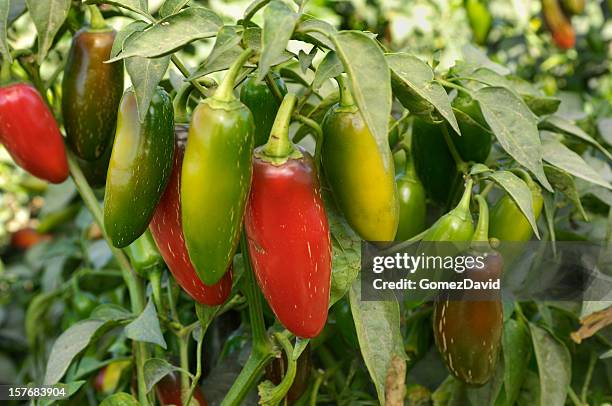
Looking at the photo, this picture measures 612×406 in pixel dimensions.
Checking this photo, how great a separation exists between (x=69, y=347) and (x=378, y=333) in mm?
334

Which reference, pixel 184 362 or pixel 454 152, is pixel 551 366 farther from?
pixel 184 362

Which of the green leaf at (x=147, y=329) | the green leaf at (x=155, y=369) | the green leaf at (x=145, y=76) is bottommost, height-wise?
the green leaf at (x=155, y=369)

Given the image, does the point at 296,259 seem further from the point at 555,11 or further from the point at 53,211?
the point at 555,11

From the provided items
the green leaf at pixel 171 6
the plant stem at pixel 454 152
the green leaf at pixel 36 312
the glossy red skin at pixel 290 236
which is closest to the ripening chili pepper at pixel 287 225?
the glossy red skin at pixel 290 236

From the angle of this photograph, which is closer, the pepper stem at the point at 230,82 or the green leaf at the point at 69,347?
the pepper stem at the point at 230,82

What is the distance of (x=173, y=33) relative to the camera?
54 cm

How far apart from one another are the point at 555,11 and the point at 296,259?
1.39 meters

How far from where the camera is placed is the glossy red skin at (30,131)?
83cm

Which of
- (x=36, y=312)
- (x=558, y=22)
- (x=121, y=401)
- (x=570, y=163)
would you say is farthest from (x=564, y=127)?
(x=558, y=22)

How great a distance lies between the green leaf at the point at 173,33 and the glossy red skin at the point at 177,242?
112 mm

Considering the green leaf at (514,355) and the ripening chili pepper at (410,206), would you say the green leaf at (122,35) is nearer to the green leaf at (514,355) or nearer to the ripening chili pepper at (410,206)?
the ripening chili pepper at (410,206)

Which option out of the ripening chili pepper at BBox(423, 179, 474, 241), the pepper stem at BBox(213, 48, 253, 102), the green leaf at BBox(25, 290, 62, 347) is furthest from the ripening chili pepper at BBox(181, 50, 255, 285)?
the green leaf at BBox(25, 290, 62, 347)

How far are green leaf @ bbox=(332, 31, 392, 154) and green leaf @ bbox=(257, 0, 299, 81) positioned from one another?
37 millimetres

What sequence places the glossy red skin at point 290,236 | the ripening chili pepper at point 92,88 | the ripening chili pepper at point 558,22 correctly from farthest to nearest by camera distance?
the ripening chili pepper at point 558,22, the ripening chili pepper at point 92,88, the glossy red skin at point 290,236
